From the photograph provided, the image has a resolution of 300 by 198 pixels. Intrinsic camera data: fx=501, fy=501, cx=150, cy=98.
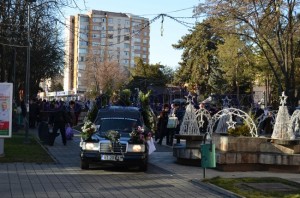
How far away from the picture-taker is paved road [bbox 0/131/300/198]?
397 inches

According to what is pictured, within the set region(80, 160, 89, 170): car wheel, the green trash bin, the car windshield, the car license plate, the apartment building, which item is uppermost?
the apartment building

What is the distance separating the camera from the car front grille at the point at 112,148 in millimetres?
13039

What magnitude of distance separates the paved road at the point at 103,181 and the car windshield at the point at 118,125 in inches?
45.2

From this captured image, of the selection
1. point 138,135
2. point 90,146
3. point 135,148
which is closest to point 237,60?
point 138,135

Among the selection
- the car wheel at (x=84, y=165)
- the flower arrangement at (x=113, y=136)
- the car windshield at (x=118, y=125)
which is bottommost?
the car wheel at (x=84, y=165)

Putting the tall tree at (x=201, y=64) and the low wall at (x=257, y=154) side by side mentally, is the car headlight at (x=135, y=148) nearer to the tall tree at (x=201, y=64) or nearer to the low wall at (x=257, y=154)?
the low wall at (x=257, y=154)

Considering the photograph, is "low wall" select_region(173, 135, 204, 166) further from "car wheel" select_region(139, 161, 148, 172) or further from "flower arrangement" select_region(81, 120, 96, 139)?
"flower arrangement" select_region(81, 120, 96, 139)

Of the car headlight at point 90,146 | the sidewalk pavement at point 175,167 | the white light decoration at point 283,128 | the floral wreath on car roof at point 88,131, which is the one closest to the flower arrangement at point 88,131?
the floral wreath on car roof at point 88,131

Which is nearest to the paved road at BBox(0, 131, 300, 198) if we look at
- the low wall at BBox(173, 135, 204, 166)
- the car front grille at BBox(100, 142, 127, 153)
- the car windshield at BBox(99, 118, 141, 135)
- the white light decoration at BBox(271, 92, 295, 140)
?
the low wall at BBox(173, 135, 204, 166)

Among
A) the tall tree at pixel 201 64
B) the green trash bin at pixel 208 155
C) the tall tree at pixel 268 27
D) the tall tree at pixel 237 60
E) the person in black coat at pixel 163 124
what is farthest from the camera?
the tall tree at pixel 201 64

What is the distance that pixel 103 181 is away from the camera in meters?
11.6

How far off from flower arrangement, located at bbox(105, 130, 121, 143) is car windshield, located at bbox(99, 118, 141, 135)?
794 millimetres

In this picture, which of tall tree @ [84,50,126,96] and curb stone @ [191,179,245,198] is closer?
curb stone @ [191,179,245,198]

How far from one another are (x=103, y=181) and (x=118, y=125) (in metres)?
3.24
